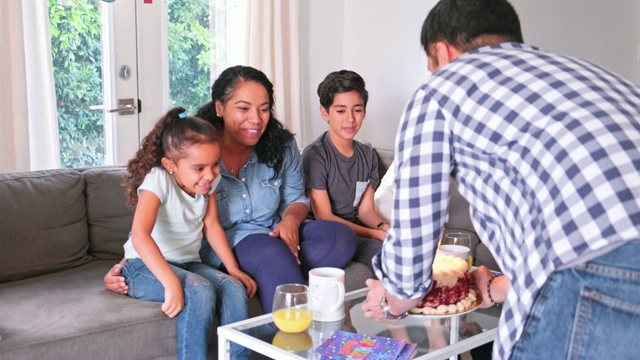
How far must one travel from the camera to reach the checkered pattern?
3.73 ft

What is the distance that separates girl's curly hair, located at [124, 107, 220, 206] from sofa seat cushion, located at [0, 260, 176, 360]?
324mm

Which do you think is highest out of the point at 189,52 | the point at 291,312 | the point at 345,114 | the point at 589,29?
the point at 589,29

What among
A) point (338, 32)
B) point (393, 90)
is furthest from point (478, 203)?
point (338, 32)

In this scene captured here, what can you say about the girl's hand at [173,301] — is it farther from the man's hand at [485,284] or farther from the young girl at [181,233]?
the man's hand at [485,284]

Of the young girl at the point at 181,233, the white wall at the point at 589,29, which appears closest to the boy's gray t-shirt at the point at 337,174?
the young girl at the point at 181,233

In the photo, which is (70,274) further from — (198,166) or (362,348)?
(362,348)

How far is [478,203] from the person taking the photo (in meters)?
1.35

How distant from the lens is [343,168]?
3184 mm

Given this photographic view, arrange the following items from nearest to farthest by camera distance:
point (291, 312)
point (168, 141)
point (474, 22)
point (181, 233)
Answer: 1. point (474, 22)
2. point (291, 312)
3. point (168, 141)
4. point (181, 233)

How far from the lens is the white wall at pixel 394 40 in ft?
14.4

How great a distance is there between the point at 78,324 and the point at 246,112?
88 cm

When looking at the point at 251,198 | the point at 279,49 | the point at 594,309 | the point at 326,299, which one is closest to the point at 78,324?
the point at 326,299

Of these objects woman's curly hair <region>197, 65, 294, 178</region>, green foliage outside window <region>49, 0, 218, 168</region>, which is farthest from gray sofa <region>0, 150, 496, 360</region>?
green foliage outside window <region>49, 0, 218, 168</region>

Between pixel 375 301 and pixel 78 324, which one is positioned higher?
pixel 375 301
